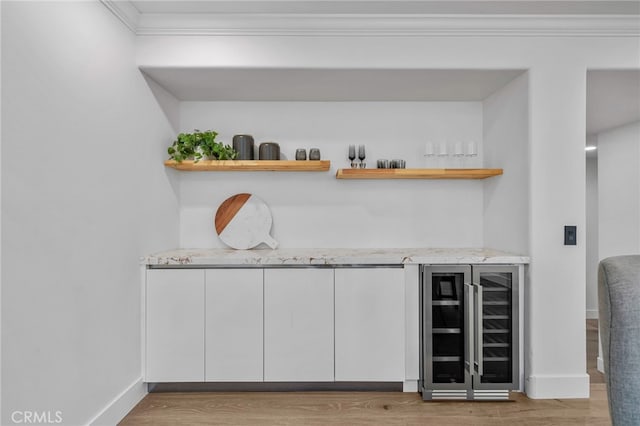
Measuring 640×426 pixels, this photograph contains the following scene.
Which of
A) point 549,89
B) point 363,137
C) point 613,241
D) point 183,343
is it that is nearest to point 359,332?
point 183,343

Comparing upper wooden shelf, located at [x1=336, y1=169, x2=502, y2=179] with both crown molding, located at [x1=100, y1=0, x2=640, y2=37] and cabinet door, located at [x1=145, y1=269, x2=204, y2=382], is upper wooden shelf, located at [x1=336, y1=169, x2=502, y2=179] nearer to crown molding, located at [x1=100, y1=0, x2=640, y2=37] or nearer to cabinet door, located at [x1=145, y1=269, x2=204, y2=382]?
crown molding, located at [x1=100, y1=0, x2=640, y2=37]

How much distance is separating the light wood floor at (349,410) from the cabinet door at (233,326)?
184 millimetres

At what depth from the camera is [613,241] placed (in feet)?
11.6

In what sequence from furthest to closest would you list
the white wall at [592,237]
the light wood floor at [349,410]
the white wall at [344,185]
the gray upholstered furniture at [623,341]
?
the white wall at [592,237], the white wall at [344,185], the light wood floor at [349,410], the gray upholstered furniture at [623,341]

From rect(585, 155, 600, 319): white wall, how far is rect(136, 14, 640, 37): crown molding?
9.47ft

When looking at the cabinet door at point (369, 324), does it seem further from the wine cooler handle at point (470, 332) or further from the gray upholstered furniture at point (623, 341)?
the gray upholstered furniture at point (623, 341)

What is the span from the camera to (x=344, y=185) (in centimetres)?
310

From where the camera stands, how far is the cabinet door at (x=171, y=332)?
2.45m

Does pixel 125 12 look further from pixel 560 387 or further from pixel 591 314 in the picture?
pixel 591 314

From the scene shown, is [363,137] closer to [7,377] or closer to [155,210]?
[155,210]

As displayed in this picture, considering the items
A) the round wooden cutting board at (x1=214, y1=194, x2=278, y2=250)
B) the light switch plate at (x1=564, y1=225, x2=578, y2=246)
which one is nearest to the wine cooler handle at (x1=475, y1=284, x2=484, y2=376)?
the light switch plate at (x1=564, y1=225, x2=578, y2=246)

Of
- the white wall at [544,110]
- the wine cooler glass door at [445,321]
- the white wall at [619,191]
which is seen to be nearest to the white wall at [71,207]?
the white wall at [544,110]

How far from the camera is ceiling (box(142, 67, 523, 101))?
249 cm

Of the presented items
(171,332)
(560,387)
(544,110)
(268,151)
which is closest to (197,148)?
(268,151)
